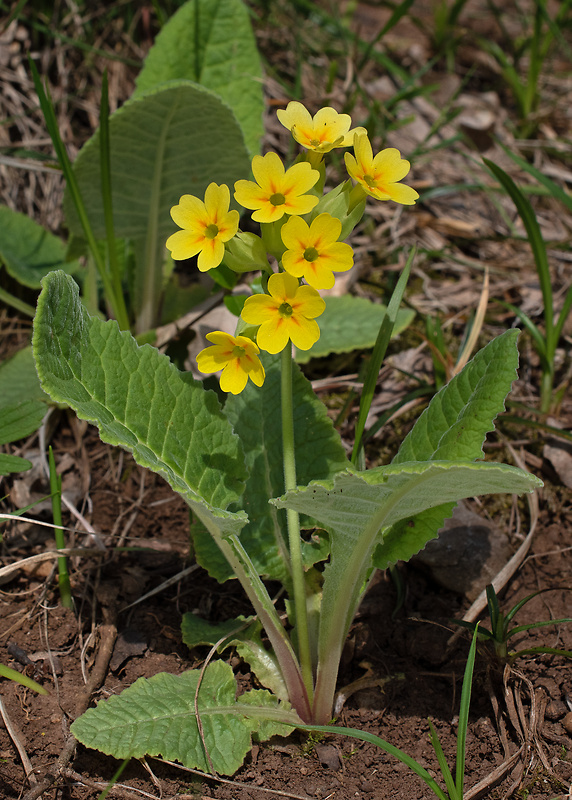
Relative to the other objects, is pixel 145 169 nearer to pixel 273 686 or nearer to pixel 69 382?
pixel 69 382

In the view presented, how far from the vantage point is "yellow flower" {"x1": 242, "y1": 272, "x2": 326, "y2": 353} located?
169cm

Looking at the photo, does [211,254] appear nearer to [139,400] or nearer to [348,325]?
[139,400]

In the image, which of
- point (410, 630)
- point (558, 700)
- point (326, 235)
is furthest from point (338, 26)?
point (558, 700)

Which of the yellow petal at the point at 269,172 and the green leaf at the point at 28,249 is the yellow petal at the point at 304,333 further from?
the green leaf at the point at 28,249

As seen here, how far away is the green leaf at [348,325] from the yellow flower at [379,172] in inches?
41.8

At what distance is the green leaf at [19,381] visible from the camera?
2.84m

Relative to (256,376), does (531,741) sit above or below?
below

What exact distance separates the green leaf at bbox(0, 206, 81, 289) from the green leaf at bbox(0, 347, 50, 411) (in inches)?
14.7

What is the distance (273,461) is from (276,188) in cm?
88

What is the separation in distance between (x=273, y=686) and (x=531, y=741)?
0.76 metres

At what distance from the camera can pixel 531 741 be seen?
2066 mm

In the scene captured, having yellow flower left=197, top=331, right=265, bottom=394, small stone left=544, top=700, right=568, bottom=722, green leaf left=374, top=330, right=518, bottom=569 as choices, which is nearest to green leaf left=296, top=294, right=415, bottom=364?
green leaf left=374, top=330, right=518, bottom=569

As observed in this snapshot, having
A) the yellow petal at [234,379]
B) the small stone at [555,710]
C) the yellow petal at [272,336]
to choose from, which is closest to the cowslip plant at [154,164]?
the yellow petal at [234,379]

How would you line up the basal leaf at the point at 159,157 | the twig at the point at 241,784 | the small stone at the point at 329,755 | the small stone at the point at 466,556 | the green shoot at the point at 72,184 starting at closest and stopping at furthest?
1. the twig at the point at 241,784
2. the small stone at the point at 329,755
3. the small stone at the point at 466,556
4. the green shoot at the point at 72,184
5. the basal leaf at the point at 159,157
